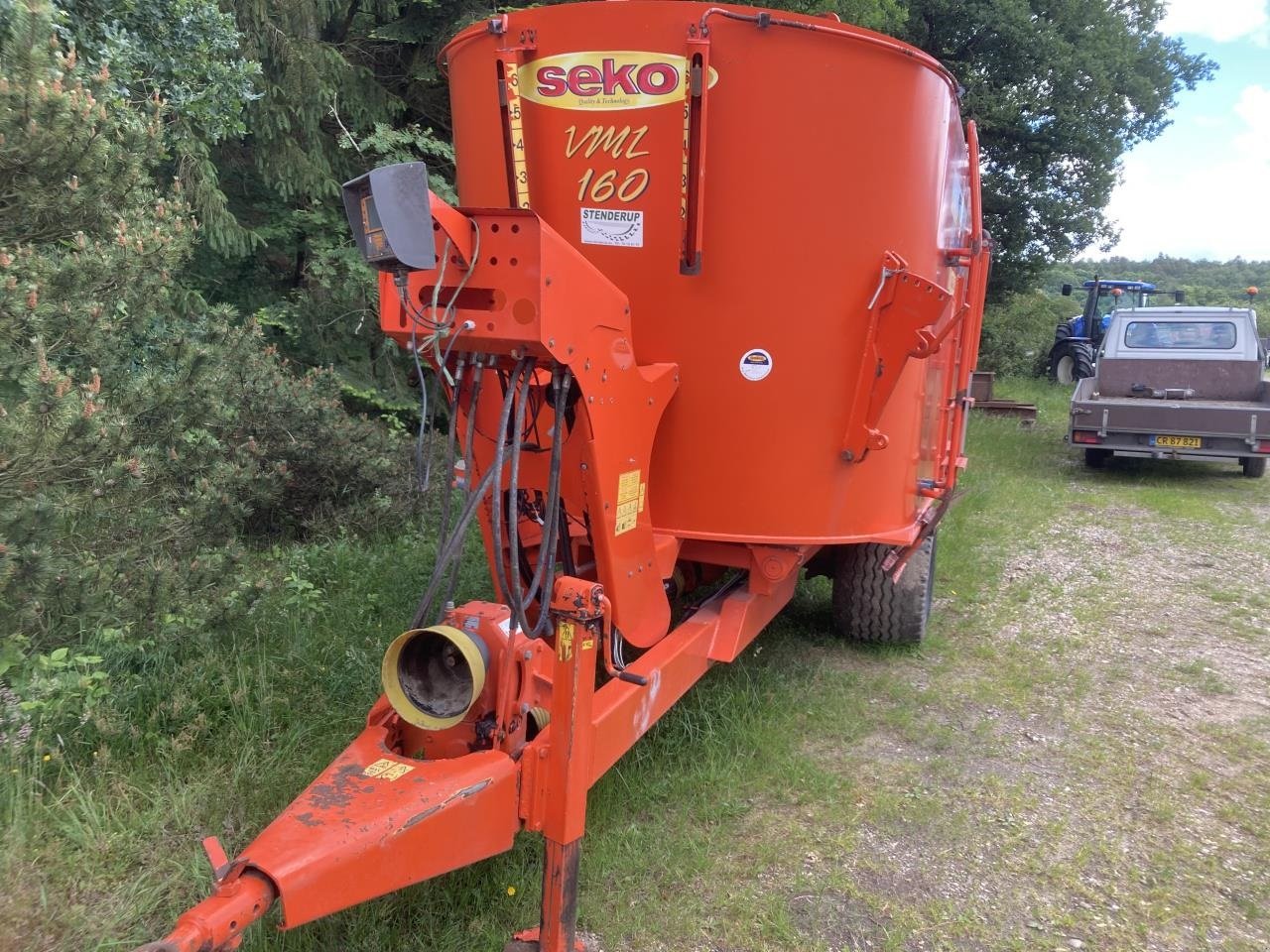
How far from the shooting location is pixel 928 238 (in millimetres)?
3484

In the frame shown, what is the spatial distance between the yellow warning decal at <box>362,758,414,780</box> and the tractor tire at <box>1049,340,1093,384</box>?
53.8 feet

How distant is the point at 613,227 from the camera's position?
3.17 metres

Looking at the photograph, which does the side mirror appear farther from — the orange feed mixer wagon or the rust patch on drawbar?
the rust patch on drawbar

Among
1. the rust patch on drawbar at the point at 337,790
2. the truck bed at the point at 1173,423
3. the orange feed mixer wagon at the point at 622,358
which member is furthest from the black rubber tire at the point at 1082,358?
the rust patch on drawbar at the point at 337,790

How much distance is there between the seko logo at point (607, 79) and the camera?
295cm

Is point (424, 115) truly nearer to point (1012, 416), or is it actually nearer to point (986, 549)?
point (986, 549)

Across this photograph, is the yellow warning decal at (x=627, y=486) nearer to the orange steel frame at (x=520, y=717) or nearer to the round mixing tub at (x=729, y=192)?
the orange steel frame at (x=520, y=717)

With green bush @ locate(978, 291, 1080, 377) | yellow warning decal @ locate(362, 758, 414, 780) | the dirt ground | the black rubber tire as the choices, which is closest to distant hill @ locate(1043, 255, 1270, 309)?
green bush @ locate(978, 291, 1080, 377)

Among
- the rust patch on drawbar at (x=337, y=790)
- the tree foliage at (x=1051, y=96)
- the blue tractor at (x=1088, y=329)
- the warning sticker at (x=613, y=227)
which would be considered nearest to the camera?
the rust patch on drawbar at (x=337, y=790)

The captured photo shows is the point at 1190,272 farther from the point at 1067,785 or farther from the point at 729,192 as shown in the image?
the point at 729,192

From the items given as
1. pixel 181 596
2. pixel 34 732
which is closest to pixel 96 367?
pixel 181 596

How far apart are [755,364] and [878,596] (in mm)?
1978

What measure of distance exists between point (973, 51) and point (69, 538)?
50.3ft

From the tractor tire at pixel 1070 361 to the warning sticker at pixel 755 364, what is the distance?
1498 cm
